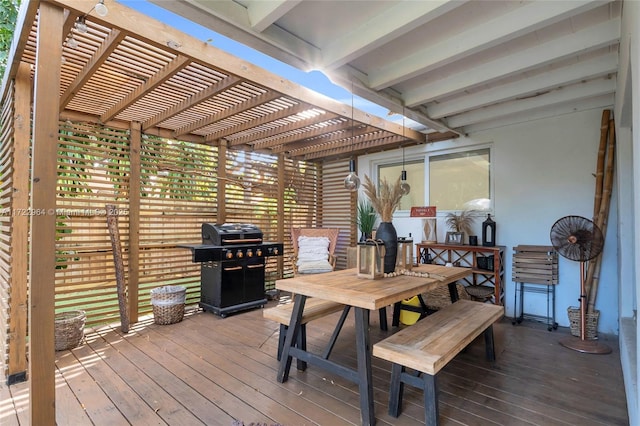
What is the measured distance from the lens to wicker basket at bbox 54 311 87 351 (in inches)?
116

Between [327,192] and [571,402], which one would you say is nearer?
[571,402]

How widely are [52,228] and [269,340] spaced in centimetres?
212

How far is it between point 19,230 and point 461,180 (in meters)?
4.95

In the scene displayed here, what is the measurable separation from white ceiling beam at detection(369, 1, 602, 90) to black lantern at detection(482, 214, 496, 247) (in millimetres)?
2433

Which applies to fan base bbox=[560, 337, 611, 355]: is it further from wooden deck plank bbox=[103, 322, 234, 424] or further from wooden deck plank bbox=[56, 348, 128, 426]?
wooden deck plank bbox=[56, 348, 128, 426]

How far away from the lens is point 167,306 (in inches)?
142

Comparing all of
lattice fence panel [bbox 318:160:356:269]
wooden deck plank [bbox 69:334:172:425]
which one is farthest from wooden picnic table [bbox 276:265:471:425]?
lattice fence panel [bbox 318:160:356:269]

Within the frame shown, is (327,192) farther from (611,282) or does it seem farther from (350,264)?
(611,282)

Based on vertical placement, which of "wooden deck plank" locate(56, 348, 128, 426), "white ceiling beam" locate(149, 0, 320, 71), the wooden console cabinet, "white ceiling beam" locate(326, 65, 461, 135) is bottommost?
"wooden deck plank" locate(56, 348, 128, 426)

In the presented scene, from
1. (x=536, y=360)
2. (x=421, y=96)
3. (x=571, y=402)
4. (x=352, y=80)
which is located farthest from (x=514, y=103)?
(x=571, y=402)

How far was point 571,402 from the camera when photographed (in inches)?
83.0

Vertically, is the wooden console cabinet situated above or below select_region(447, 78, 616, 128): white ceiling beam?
below

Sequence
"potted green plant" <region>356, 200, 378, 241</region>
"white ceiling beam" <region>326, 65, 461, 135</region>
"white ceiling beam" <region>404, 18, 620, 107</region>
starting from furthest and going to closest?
1. "potted green plant" <region>356, 200, 378, 241</region>
2. "white ceiling beam" <region>326, 65, 461, 135</region>
3. "white ceiling beam" <region>404, 18, 620, 107</region>

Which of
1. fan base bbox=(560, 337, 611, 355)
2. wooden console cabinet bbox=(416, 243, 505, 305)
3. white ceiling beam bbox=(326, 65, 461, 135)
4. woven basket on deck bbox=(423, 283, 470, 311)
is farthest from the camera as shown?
wooden console cabinet bbox=(416, 243, 505, 305)
